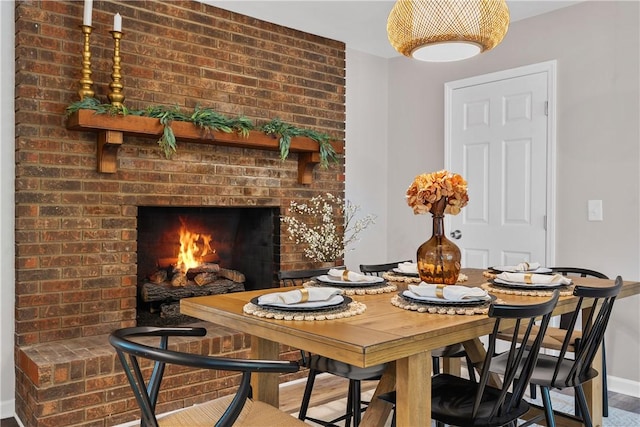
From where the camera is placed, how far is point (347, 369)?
6.95 ft

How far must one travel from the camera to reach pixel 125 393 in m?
2.79

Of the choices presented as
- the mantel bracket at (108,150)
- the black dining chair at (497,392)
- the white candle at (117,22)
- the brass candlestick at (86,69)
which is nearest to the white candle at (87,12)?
the brass candlestick at (86,69)

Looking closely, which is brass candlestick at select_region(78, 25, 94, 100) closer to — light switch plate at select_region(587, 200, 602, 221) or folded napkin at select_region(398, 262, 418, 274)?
folded napkin at select_region(398, 262, 418, 274)

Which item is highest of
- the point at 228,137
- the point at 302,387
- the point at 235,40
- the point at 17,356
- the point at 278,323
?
the point at 235,40

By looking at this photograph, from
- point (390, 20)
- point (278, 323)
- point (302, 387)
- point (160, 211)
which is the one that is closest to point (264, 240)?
point (160, 211)

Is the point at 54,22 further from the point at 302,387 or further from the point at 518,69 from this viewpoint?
the point at 518,69

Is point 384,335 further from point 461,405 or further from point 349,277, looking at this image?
point 349,277

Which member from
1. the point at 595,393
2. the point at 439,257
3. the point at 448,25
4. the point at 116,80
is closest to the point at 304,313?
the point at 439,257

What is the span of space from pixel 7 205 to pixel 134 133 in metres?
0.76

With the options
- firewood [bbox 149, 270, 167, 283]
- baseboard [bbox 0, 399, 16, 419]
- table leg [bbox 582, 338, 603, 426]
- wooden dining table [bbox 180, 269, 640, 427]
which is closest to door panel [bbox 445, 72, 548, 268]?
table leg [bbox 582, 338, 603, 426]

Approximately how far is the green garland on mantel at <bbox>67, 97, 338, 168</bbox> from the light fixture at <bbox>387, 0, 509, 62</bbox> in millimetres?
1342

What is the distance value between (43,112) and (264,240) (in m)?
1.72

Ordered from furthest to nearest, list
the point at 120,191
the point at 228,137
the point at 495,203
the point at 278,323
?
the point at 495,203 < the point at 228,137 < the point at 120,191 < the point at 278,323

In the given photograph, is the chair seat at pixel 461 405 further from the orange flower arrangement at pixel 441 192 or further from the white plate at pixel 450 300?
the orange flower arrangement at pixel 441 192
